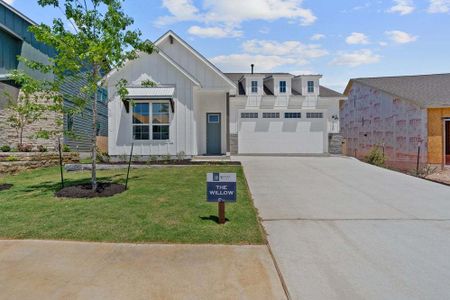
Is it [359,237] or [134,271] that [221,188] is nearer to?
[134,271]

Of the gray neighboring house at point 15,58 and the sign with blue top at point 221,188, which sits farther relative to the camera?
the gray neighboring house at point 15,58

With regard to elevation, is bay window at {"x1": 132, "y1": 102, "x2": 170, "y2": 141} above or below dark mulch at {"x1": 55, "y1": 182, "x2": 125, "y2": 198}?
above

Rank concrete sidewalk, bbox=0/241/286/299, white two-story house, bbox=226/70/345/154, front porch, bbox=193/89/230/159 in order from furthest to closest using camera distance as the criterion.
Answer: white two-story house, bbox=226/70/345/154 < front porch, bbox=193/89/230/159 < concrete sidewalk, bbox=0/241/286/299

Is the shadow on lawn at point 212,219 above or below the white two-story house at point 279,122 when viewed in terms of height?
below

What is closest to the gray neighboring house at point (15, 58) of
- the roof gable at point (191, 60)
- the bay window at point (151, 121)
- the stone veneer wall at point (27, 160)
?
the stone veneer wall at point (27, 160)

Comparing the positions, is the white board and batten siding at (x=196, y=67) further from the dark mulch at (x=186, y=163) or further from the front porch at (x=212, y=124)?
the dark mulch at (x=186, y=163)

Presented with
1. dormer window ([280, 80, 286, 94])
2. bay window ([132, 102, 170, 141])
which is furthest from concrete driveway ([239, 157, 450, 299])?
dormer window ([280, 80, 286, 94])

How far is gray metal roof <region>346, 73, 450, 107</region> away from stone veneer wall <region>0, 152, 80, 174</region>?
19679 millimetres

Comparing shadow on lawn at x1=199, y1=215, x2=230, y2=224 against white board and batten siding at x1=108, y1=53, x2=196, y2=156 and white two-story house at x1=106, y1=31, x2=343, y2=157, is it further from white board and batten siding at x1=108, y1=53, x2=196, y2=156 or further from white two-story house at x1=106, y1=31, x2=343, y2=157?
white board and batten siding at x1=108, y1=53, x2=196, y2=156

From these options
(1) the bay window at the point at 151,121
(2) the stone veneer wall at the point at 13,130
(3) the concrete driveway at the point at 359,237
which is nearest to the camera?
(3) the concrete driveway at the point at 359,237

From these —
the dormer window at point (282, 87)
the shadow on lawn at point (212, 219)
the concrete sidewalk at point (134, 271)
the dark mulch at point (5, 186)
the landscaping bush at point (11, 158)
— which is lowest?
the concrete sidewalk at point (134, 271)

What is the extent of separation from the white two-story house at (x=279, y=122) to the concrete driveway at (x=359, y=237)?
9035 mm

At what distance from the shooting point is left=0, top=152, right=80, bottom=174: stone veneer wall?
11.4 metres

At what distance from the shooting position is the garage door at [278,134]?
18.3 meters
